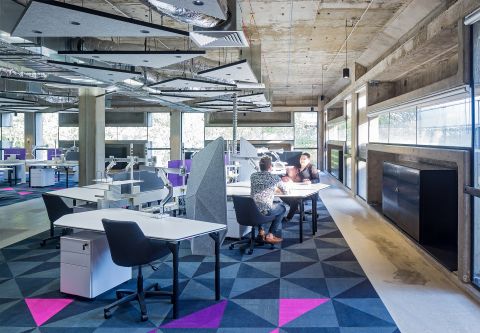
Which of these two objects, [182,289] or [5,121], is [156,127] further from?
[182,289]

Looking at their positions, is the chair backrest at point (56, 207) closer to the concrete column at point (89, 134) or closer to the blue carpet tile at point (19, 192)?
the blue carpet tile at point (19, 192)

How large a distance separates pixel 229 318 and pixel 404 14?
5.08 metres

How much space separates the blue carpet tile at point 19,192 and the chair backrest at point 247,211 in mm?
6652

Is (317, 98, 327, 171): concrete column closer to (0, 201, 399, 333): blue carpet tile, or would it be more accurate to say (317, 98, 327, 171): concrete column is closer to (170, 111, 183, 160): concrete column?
(170, 111, 183, 160): concrete column

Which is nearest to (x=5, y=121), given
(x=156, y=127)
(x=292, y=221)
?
(x=156, y=127)

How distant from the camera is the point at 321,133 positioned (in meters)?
17.8

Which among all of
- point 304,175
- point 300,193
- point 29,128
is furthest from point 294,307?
point 29,128

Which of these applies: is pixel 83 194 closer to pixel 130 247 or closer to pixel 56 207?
pixel 56 207

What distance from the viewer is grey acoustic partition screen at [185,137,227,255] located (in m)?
3.86

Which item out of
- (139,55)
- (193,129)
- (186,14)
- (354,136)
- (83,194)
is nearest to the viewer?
(186,14)

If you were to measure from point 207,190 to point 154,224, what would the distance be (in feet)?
1.97

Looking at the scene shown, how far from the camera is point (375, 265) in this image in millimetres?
4734

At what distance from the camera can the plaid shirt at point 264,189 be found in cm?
527

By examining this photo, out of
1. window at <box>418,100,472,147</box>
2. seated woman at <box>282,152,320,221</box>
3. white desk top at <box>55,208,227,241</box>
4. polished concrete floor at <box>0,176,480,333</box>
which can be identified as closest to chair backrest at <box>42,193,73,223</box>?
polished concrete floor at <box>0,176,480,333</box>
